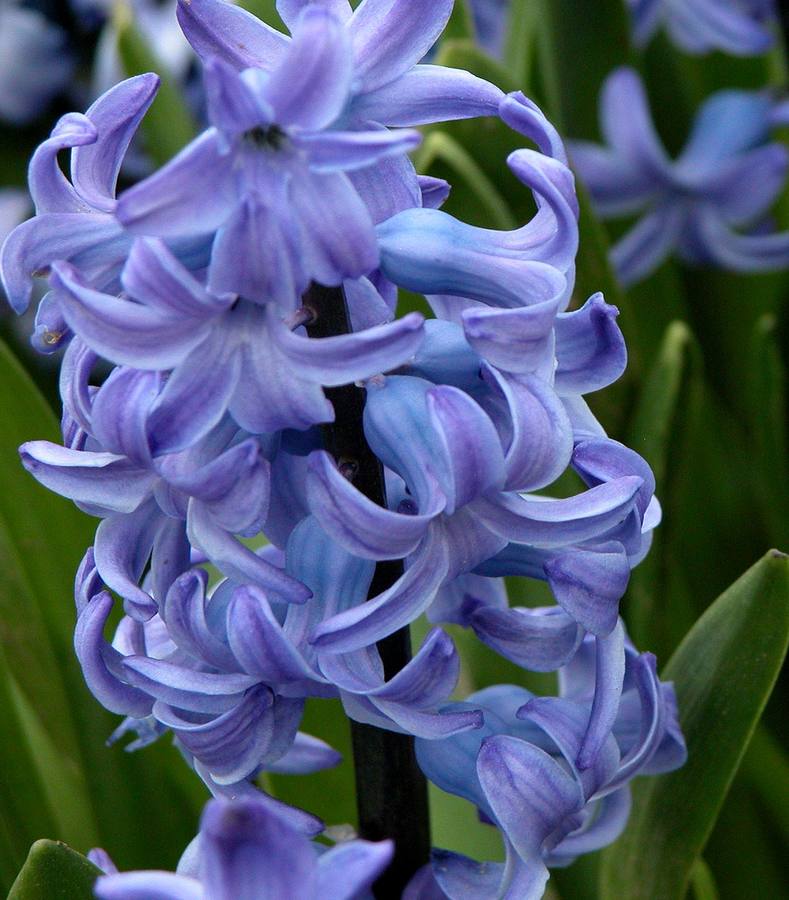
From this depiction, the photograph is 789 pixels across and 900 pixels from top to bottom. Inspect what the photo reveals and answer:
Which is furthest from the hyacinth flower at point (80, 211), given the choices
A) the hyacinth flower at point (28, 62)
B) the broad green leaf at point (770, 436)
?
the hyacinth flower at point (28, 62)

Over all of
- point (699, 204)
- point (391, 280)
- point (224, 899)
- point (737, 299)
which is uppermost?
point (391, 280)

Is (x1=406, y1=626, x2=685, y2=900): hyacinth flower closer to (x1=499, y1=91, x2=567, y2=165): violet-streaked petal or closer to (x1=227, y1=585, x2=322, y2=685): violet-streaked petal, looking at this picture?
(x1=227, y1=585, x2=322, y2=685): violet-streaked petal

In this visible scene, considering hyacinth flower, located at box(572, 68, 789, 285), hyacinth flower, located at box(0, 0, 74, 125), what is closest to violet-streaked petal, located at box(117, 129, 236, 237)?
hyacinth flower, located at box(572, 68, 789, 285)

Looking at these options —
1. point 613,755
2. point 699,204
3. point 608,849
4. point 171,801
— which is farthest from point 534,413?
point 699,204

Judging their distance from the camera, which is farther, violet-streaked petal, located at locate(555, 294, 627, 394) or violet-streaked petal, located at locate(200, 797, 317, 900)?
violet-streaked petal, located at locate(555, 294, 627, 394)

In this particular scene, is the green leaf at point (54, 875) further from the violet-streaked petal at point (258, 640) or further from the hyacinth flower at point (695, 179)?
the hyacinth flower at point (695, 179)

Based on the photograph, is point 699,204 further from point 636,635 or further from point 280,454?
point 280,454

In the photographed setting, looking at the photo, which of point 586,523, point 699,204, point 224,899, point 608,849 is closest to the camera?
point 224,899
